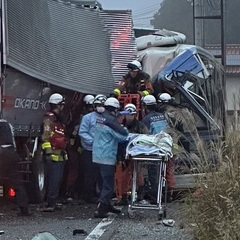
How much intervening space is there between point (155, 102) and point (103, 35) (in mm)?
2781

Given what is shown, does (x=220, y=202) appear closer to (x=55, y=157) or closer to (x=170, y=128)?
(x=170, y=128)

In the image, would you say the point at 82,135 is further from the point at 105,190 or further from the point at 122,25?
the point at 122,25

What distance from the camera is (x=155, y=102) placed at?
14.1 meters

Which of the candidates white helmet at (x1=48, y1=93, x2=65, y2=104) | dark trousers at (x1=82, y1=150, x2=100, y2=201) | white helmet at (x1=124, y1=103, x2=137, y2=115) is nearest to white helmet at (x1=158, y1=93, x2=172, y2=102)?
white helmet at (x1=124, y1=103, x2=137, y2=115)

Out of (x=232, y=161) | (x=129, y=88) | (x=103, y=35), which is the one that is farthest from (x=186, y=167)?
(x=103, y=35)

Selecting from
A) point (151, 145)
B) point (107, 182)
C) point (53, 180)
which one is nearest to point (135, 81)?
point (53, 180)

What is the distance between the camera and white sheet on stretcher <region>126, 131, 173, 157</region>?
38.4 ft

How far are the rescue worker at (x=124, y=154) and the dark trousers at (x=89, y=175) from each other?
0.70 meters

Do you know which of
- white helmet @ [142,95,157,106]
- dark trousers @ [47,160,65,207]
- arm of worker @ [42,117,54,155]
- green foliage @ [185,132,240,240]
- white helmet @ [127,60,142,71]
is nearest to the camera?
green foliage @ [185,132,240,240]

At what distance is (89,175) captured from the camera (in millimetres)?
13992

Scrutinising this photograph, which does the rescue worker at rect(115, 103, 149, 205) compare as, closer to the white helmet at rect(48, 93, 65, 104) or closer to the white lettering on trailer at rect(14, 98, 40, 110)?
the white helmet at rect(48, 93, 65, 104)

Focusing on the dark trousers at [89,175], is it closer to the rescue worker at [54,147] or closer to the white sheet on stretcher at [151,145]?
the rescue worker at [54,147]

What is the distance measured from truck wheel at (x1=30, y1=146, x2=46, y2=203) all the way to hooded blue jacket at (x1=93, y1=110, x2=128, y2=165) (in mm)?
2013

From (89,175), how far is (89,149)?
47 centimetres
